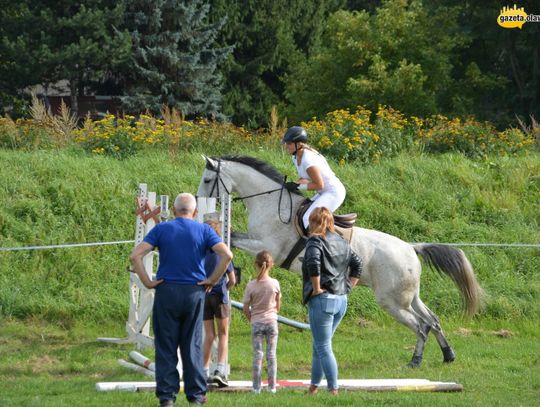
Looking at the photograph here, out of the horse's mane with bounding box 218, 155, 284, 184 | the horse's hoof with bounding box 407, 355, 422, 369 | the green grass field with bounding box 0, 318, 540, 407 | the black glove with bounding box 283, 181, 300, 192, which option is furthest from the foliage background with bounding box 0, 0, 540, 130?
the horse's hoof with bounding box 407, 355, 422, 369

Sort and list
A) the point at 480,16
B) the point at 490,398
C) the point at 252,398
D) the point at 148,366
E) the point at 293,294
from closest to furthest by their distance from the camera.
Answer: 1. the point at 252,398
2. the point at 490,398
3. the point at 148,366
4. the point at 293,294
5. the point at 480,16

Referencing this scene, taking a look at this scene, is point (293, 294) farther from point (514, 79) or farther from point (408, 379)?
point (514, 79)

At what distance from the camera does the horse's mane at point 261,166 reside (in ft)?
44.6

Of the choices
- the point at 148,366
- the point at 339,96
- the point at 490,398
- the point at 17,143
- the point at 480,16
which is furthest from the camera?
the point at 480,16

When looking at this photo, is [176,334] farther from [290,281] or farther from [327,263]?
[290,281]

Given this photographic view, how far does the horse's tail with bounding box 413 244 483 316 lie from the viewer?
1370cm

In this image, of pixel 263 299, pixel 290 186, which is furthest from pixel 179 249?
pixel 290 186

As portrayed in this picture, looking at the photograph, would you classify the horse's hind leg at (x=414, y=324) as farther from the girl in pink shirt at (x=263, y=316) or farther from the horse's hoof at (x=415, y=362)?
the girl in pink shirt at (x=263, y=316)

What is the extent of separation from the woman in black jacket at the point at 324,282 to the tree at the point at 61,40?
27.2 metres

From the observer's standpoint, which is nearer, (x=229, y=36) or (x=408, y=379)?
(x=408, y=379)

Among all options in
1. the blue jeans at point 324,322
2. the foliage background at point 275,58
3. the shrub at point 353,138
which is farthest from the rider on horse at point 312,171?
the foliage background at point 275,58

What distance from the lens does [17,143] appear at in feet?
69.6

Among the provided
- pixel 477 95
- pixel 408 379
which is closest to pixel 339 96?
pixel 477 95

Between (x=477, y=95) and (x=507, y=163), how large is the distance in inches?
703
